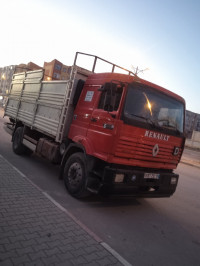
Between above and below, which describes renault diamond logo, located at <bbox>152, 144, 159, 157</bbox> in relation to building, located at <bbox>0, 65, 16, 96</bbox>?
below

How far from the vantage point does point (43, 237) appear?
3105mm

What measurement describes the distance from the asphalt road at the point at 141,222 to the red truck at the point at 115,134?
45 centimetres

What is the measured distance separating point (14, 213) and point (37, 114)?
3.99m

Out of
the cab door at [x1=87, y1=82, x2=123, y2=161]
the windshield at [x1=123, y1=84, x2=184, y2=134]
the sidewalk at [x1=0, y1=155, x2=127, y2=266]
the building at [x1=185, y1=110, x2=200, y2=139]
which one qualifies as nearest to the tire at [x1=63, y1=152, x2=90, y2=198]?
the cab door at [x1=87, y1=82, x2=123, y2=161]

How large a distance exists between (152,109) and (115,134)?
1038 mm

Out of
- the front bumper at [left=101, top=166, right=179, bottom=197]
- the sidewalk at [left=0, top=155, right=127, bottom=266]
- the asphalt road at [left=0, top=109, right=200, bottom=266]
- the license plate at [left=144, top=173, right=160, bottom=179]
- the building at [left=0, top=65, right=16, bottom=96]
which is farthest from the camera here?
the building at [left=0, top=65, right=16, bottom=96]

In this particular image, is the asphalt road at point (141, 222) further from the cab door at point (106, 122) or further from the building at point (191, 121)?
the building at point (191, 121)

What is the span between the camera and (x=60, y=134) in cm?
561

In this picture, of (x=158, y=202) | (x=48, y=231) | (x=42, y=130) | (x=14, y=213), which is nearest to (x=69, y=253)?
(x=48, y=231)

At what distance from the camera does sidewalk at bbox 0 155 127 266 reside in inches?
107

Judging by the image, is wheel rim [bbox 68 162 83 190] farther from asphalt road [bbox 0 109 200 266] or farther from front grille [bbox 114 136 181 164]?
front grille [bbox 114 136 181 164]

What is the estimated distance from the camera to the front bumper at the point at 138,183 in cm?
416

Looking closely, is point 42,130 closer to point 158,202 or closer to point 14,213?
point 14,213

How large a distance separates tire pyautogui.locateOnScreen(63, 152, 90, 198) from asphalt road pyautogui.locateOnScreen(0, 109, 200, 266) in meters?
0.19
